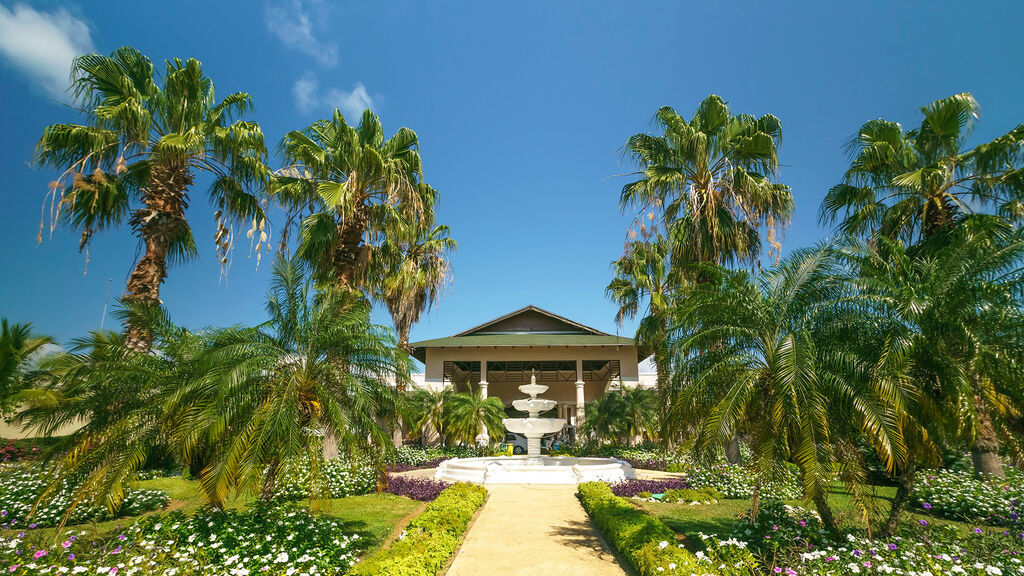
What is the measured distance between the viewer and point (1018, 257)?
268 inches

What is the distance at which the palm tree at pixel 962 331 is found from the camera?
6297 mm

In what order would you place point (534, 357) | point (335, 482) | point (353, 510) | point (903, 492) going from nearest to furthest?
point (903, 492), point (353, 510), point (335, 482), point (534, 357)

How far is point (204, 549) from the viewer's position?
640 cm

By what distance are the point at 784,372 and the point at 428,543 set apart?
511 cm

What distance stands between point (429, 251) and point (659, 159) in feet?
38.6

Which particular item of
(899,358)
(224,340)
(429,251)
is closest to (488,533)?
(224,340)

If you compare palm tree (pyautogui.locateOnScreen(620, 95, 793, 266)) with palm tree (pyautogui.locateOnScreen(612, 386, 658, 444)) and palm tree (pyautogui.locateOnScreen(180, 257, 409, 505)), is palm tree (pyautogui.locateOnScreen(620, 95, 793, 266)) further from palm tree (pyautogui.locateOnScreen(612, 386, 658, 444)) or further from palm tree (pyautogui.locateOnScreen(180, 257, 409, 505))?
Result: palm tree (pyautogui.locateOnScreen(612, 386, 658, 444))

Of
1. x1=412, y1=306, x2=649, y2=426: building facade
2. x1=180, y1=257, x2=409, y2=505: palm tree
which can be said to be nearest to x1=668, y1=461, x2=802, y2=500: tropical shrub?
x1=180, y1=257, x2=409, y2=505: palm tree

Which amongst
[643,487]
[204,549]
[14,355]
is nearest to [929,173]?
[643,487]

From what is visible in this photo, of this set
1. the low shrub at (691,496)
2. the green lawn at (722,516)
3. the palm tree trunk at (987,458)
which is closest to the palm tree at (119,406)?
the green lawn at (722,516)

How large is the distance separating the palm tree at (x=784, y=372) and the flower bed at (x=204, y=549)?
517cm

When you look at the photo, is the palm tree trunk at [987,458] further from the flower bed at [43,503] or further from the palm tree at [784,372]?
the flower bed at [43,503]

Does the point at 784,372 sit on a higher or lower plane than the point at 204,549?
higher

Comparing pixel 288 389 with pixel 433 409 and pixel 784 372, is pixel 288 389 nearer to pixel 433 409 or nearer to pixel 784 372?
pixel 784 372
